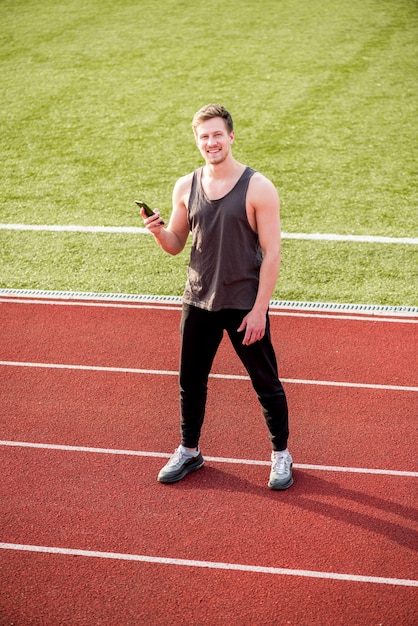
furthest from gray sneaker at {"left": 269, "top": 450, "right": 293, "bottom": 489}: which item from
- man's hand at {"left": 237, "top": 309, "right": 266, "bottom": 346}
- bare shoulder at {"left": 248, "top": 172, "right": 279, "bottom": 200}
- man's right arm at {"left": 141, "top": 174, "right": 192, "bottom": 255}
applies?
bare shoulder at {"left": 248, "top": 172, "right": 279, "bottom": 200}

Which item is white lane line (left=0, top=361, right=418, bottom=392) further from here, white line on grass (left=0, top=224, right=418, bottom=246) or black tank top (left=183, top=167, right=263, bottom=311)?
white line on grass (left=0, top=224, right=418, bottom=246)

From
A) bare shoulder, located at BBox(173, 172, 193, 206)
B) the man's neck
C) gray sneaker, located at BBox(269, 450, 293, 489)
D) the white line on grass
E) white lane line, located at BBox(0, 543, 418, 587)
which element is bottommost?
white lane line, located at BBox(0, 543, 418, 587)

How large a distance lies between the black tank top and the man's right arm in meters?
0.06

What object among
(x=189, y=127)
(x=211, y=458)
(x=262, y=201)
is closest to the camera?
(x=262, y=201)

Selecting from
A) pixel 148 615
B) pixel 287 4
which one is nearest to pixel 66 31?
pixel 287 4

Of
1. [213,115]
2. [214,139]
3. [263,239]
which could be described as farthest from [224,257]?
[213,115]

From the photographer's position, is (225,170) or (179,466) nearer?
(225,170)

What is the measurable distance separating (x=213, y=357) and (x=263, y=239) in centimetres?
75

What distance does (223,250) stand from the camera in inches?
154

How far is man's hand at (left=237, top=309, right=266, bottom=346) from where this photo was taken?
392cm

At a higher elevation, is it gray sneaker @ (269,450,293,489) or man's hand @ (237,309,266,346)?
man's hand @ (237,309,266,346)

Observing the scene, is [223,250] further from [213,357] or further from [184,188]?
[213,357]

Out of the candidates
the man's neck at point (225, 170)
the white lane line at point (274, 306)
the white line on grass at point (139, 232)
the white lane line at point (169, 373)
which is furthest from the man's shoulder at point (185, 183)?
the white line on grass at point (139, 232)

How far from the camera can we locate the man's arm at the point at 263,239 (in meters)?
3.77
